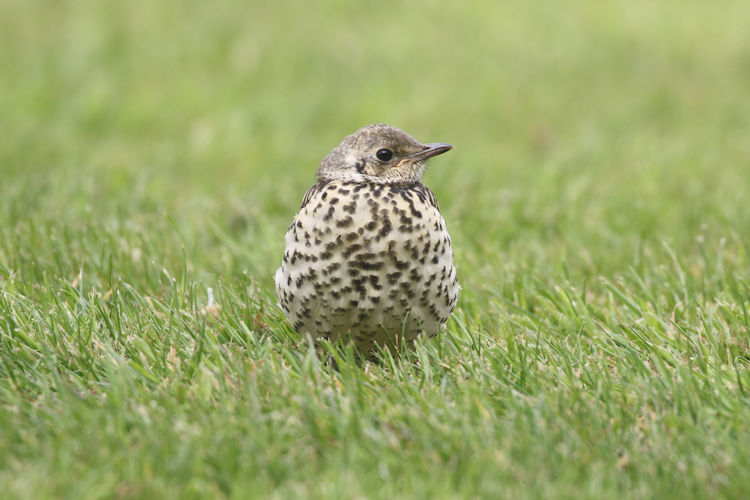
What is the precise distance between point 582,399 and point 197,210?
3.98 m

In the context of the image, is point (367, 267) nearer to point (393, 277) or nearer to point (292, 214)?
point (393, 277)

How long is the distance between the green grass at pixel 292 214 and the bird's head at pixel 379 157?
0.74 m

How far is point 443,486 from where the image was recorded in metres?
2.87

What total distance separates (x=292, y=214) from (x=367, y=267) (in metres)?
3.37

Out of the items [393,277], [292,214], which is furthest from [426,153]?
[292,214]

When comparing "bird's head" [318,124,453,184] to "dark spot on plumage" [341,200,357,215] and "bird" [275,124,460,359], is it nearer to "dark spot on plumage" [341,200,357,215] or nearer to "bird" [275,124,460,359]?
"bird" [275,124,460,359]

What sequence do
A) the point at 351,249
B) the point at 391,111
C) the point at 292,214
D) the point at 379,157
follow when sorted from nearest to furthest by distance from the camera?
the point at 351,249 → the point at 379,157 → the point at 292,214 → the point at 391,111

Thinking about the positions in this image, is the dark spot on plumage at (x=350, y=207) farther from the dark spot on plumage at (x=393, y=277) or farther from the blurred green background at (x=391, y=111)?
the blurred green background at (x=391, y=111)

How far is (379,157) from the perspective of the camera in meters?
4.10

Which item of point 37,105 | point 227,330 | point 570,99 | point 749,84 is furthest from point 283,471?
point 749,84

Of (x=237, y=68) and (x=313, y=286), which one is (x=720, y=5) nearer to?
(x=237, y=68)

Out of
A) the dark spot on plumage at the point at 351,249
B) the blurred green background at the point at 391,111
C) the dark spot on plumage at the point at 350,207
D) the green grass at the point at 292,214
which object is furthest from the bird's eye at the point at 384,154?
the blurred green background at the point at 391,111

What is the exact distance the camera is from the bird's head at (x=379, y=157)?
161 inches

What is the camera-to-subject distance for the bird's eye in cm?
409
